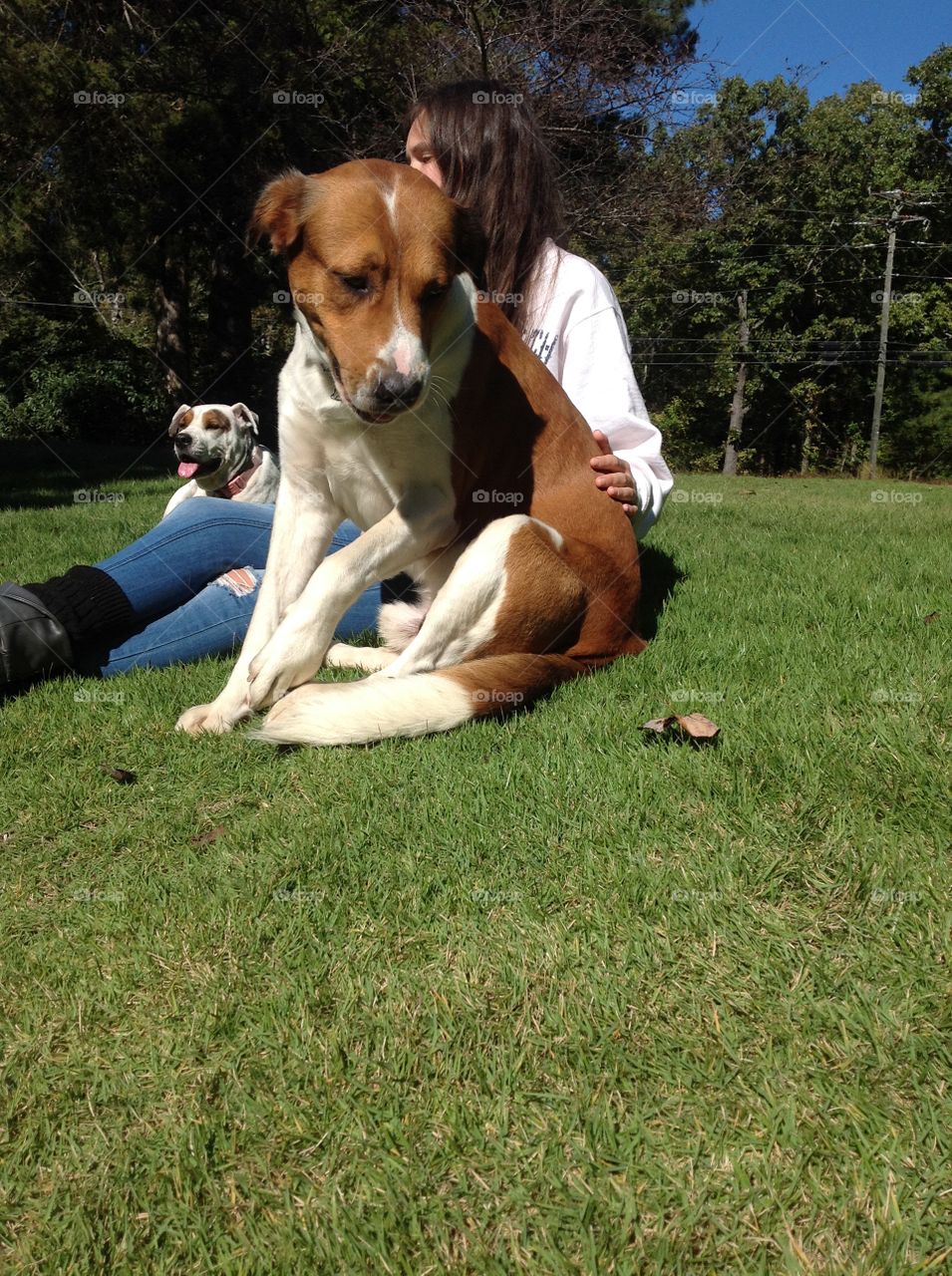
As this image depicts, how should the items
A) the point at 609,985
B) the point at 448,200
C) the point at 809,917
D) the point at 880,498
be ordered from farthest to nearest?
the point at 880,498
the point at 448,200
the point at 809,917
the point at 609,985

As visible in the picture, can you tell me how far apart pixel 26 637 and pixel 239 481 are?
10.8ft

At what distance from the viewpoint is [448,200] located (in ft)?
9.32

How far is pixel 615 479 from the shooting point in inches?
130

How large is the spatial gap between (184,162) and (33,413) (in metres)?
8.79

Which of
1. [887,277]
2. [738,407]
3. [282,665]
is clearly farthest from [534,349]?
[738,407]

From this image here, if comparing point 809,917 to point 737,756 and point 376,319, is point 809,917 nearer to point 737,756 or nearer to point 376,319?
point 737,756

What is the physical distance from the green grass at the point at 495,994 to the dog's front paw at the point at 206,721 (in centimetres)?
9

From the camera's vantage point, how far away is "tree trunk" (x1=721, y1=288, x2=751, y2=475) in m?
29.5

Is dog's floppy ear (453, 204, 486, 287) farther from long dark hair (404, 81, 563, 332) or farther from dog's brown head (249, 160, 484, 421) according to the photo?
long dark hair (404, 81, 563, 332)

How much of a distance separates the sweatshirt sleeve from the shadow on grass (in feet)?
20.9

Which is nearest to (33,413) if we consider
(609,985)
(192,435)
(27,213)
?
(27,213)

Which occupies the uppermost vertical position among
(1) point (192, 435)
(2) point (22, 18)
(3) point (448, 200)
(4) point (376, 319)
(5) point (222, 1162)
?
(2) point (22, 18)

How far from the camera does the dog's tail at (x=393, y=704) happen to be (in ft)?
8.76

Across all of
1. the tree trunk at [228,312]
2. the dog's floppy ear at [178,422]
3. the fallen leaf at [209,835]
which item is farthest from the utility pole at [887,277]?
the fallen leaf at [209,835]
